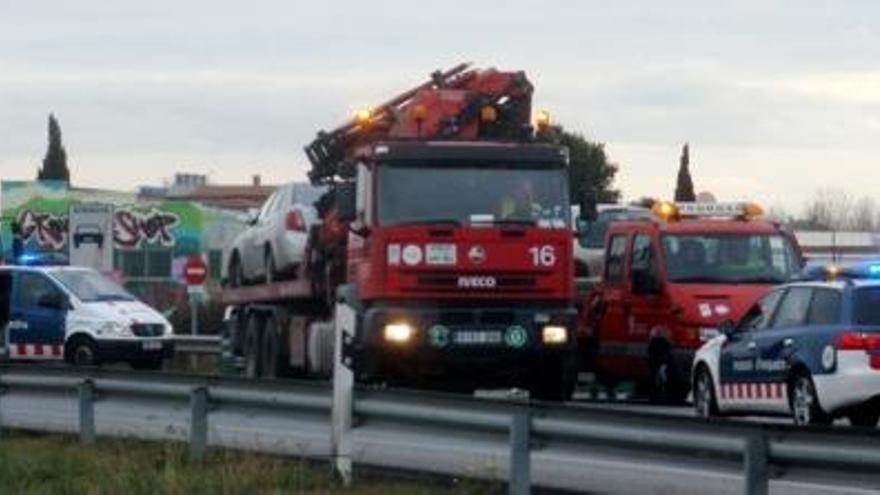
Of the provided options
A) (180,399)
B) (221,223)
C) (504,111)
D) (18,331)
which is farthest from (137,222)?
(180,399)

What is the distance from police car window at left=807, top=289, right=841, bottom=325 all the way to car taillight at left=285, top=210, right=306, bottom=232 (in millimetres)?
8920

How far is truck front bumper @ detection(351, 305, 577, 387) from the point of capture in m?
22.7

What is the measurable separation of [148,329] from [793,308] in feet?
63.1

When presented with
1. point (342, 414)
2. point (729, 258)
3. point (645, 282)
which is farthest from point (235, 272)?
point (342, 414)

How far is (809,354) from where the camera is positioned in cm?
1942

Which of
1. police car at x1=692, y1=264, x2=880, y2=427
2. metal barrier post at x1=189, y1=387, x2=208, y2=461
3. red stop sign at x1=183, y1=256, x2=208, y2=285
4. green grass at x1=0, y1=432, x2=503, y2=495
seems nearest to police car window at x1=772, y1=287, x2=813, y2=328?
police car at x1=692, y1=264, x2=880, y2=427

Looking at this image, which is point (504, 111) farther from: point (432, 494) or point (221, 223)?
point (221, 223)

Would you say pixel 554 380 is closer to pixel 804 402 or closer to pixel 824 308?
pixel 804 402

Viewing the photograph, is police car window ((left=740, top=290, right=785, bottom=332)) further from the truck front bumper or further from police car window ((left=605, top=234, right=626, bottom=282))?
police car window ((left=605, top=234, right=626, bottom=282))

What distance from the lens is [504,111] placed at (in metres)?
25.9

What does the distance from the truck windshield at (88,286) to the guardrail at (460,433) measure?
17118 mm

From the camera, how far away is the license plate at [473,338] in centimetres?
2284

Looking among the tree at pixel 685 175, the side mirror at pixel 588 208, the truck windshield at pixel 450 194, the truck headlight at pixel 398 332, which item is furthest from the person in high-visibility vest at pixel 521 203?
the tree at pixel 685 175

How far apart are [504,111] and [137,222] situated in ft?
164
